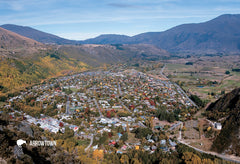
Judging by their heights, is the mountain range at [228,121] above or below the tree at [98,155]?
above

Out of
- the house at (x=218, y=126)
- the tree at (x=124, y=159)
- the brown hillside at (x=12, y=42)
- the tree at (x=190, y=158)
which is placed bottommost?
the tree at (x=124, y=159)

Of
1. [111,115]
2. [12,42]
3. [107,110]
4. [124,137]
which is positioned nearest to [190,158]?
[124,137]

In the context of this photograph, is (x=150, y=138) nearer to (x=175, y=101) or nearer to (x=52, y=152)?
(x=52, y=152)

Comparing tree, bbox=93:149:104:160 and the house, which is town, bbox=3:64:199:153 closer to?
tree, bbox=93:149:104:160

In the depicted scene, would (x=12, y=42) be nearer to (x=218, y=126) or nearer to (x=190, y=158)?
(x=218, y=126)

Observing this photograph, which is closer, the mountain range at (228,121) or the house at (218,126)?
the mountain range at (228,121)

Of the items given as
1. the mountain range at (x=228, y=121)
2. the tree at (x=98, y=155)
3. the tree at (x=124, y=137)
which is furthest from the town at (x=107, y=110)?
the mountain range at (x=228, y=121)

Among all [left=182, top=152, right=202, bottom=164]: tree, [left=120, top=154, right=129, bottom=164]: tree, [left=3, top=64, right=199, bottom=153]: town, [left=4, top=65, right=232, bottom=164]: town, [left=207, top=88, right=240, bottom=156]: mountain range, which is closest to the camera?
[left=182, top=152, right=202, bottom=164]: tree

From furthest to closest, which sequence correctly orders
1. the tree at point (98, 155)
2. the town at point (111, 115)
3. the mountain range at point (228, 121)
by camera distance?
the town at point (111, 115), the mountain range at point (228, 121), the tree at point (98, 155)

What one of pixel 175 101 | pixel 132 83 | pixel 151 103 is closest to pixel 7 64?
pixel 132 83

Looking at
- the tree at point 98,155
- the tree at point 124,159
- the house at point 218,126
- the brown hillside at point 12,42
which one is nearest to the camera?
the tree at point 124,159

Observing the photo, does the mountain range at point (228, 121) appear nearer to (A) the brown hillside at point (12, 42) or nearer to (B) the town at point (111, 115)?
(B) the town at point (111, 115)

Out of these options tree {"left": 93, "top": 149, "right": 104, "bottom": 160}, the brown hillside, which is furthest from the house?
the brown hillside
